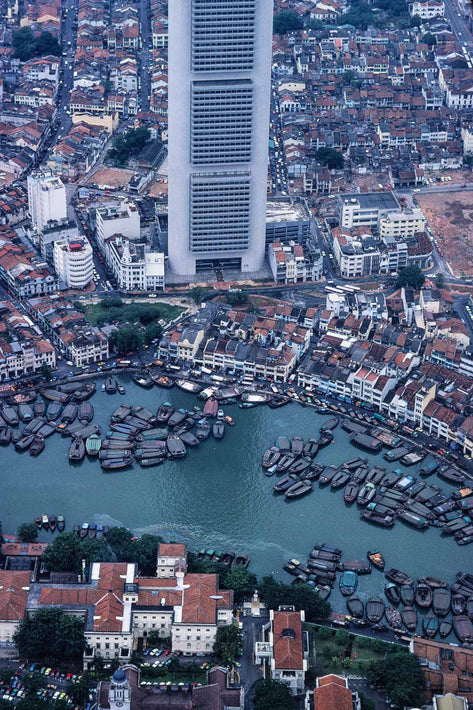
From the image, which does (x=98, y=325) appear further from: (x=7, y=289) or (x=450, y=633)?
(x=450, y=633)

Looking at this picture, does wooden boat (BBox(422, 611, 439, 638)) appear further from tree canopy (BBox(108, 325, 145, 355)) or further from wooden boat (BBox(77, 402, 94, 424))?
tree canopy (BBox(108, 325, 145, 355))

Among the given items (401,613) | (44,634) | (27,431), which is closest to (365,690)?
(401,613)

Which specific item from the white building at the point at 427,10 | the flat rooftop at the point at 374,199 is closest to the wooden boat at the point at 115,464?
the flat rooftop at the point at 374,199

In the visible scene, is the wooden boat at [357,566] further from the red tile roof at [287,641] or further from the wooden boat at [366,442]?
the wooden boat at [366,442]

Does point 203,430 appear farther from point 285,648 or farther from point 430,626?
point 285,648

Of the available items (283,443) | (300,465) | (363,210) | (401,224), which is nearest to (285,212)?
(363,210)

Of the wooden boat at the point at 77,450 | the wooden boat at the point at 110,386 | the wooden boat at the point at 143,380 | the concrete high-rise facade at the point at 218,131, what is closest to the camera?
the wooden boat at the point at 77,450
